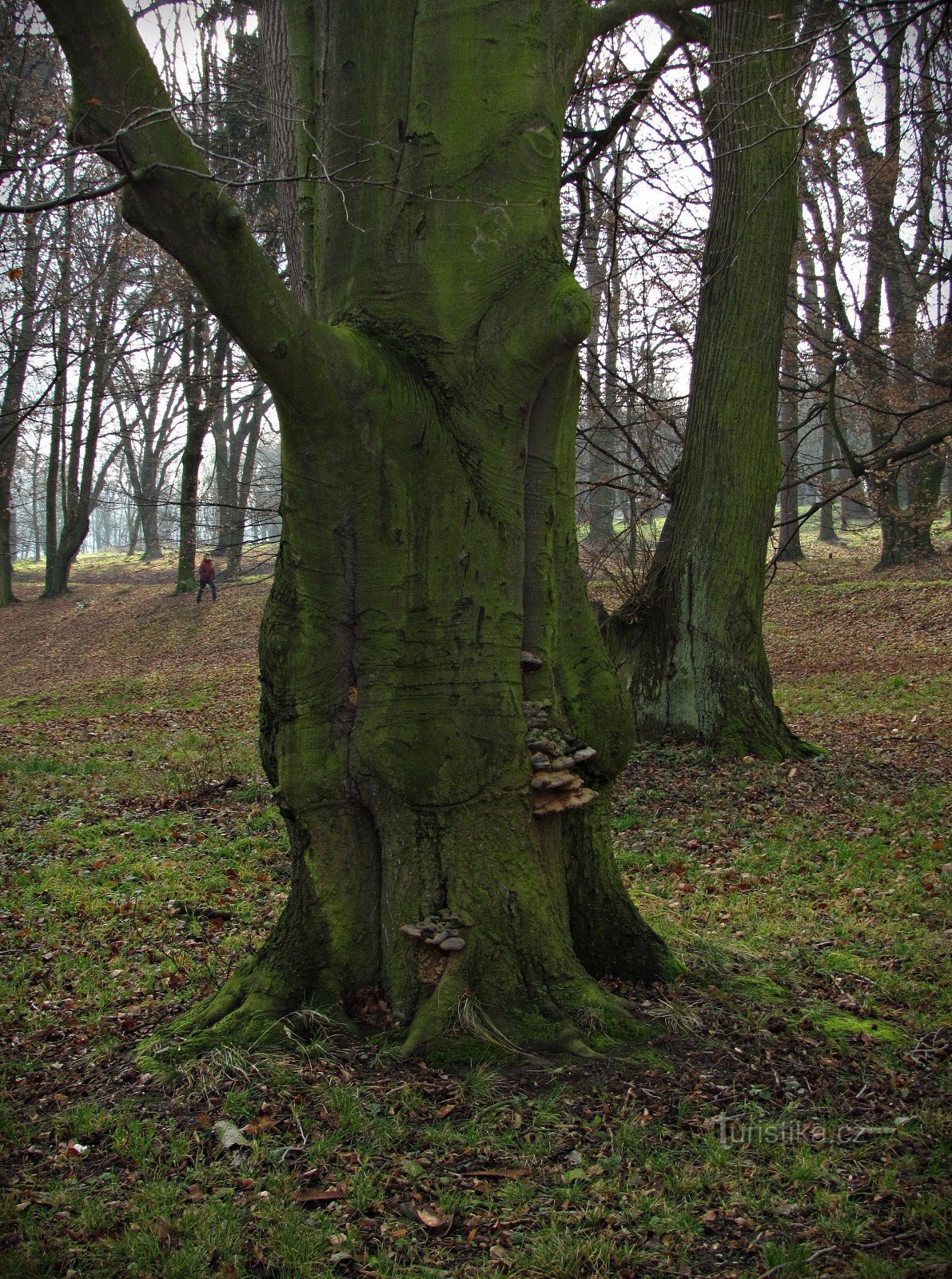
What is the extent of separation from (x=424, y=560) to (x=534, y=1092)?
196cm

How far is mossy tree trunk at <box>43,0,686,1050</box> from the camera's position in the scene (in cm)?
360

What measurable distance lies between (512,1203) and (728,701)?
261 inches

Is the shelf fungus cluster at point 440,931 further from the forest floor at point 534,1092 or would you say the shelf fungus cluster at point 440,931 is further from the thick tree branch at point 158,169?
the thick tree branch at point 158,169

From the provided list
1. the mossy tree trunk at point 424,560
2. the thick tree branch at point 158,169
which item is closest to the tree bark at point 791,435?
the mossy tree trunk at point 424,560

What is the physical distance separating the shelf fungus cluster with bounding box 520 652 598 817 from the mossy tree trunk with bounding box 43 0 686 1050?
2 cm

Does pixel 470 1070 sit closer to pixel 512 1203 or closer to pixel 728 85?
pixel 512 1203

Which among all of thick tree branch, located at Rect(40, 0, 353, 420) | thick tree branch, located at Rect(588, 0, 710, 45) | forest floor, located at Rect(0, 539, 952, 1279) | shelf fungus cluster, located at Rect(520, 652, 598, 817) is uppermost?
A: thick tree branch, located at Rect(588, 0, 710, 45)

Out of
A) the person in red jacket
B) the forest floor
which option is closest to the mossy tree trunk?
the forest floor

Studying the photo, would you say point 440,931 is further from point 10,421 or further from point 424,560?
point 10,421

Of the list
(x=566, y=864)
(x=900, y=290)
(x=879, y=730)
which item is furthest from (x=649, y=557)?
(x=900, y=290)

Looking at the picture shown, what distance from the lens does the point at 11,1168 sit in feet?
9.87

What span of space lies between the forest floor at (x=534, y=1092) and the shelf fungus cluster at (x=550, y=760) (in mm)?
914

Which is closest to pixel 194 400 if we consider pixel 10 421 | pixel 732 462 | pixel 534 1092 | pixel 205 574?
pixel 10 421

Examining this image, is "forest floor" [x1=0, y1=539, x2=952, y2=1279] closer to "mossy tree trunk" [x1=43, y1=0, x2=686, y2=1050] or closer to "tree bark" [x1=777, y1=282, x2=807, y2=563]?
"mossy tree trunk" [x1=43, y1=0, x2=686, y2=1050]
